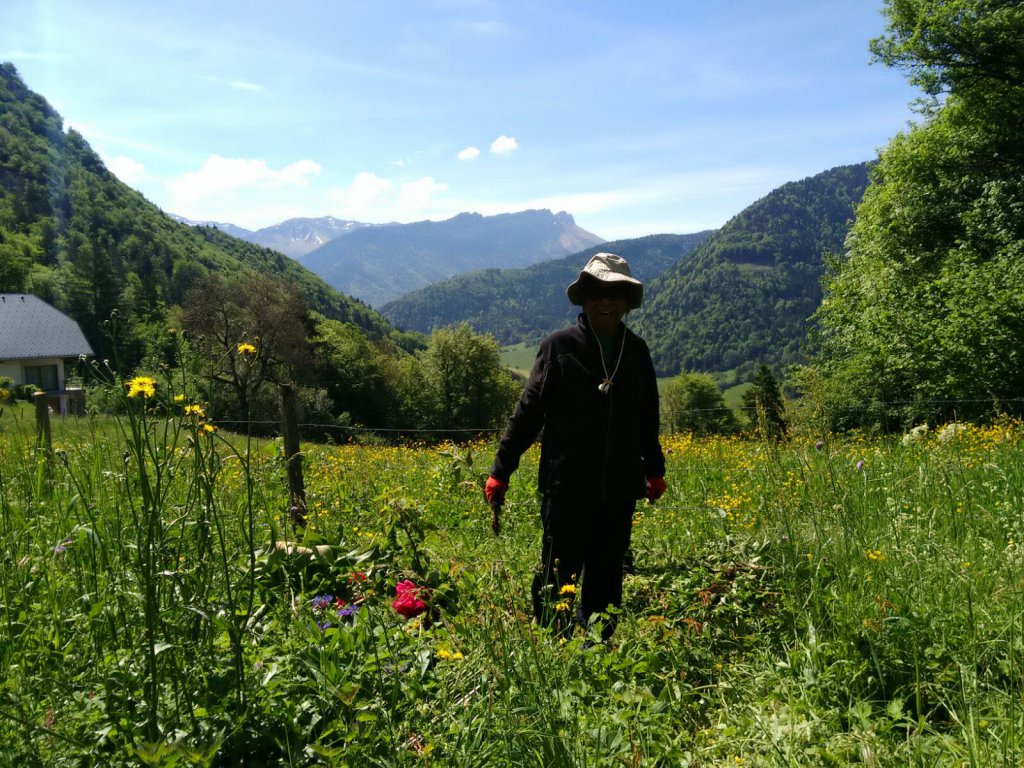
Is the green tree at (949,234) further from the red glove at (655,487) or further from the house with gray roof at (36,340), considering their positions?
the house with gray roof at (36,340)

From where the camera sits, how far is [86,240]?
9194 centimetres

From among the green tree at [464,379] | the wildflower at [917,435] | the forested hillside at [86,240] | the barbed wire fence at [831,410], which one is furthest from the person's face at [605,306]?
the green tree at [464,379]

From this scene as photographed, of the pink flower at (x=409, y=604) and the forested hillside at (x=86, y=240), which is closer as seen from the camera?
the pink flower at (x=409, y=604)

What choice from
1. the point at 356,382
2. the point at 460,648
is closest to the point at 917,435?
the point at 460,648

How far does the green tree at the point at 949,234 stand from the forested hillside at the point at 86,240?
4793 centimetres

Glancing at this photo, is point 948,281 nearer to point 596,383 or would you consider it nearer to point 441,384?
point 596,383

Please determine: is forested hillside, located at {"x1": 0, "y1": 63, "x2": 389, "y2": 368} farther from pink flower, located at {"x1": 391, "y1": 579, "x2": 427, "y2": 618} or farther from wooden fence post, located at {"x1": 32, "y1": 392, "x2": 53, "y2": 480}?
pink flower, located at {"x1": 391, "y1": 579, "x2": 427, "y2": 618}

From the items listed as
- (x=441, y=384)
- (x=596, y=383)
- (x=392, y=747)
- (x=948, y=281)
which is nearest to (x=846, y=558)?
(x=596, y=383)

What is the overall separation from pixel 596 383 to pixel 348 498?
2883mm

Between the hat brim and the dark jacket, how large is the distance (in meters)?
0.18

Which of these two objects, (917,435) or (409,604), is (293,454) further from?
(917,435)

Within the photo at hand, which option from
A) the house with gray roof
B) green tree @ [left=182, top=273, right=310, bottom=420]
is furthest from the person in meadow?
the house with gray roof

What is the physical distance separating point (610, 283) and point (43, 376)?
61.6m

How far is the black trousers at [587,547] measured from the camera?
3438 mm
